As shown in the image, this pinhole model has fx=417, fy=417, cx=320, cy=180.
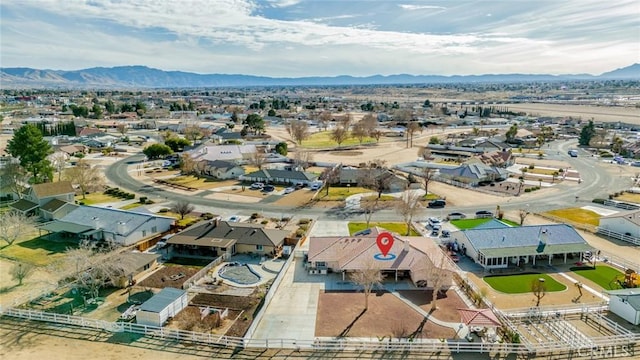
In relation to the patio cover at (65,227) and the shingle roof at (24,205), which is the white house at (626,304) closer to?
the patio cover at (65,227)

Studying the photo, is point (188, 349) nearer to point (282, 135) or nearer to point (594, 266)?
point (594, 266)

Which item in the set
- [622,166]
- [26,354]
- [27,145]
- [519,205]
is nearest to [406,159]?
[519,205]

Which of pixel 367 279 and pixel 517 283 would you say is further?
pixel 517 283

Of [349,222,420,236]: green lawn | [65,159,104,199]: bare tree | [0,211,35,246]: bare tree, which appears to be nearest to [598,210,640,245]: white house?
[349,222,420,236]: green lawn

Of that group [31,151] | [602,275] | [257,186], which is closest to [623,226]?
[602,275]

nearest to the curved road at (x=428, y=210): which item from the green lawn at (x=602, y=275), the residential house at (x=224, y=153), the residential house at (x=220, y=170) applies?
the residential house at (x=220, y=170)

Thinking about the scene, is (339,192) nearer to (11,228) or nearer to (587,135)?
(11,228)
